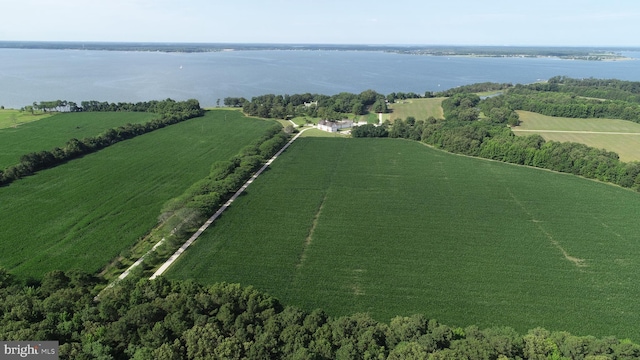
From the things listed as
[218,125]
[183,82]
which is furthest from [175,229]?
[183,82]

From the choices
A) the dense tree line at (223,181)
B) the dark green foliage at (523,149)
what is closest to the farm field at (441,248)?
the dense tree line at (223,181)

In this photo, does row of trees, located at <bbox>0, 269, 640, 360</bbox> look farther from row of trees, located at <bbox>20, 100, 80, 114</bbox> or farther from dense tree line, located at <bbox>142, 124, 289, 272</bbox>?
row of trees, located at <bbox>20, 100, 80, 114</bbox>

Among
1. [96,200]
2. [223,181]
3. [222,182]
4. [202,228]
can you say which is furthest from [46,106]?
[202,228]

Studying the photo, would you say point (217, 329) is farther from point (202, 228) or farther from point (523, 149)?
point (523, 149)

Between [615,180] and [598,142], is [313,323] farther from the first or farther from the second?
[598,142]

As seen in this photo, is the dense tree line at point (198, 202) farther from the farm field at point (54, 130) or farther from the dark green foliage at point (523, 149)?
the dark green foliage at point (523, 149)

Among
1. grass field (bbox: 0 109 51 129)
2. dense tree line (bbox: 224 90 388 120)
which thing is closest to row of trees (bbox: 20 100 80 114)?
grass field (bbox: 0 109 51 129)
